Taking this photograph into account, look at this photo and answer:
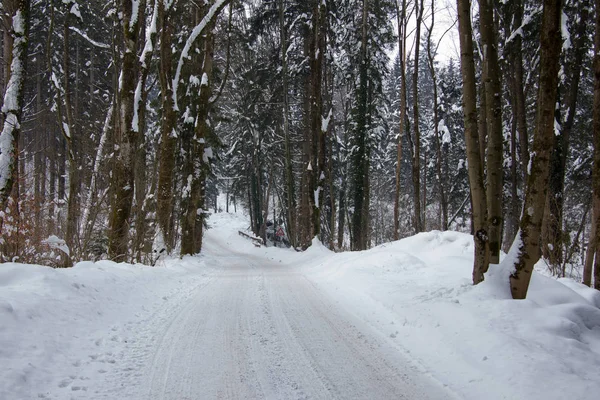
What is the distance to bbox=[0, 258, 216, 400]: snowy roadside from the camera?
118 inches

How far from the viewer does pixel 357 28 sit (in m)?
19.6

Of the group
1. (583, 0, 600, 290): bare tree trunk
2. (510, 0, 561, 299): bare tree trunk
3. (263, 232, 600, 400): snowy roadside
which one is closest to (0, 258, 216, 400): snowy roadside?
(263, 232, 600, 400): snowy roadside

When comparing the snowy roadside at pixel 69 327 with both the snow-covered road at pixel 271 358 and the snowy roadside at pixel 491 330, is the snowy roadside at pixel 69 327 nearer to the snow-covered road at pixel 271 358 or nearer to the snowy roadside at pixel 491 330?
the snow-covered road at pixel 271 358

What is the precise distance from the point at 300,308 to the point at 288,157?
14.3 metres

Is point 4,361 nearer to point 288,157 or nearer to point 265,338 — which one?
point 265,338

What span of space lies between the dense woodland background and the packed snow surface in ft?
3.95

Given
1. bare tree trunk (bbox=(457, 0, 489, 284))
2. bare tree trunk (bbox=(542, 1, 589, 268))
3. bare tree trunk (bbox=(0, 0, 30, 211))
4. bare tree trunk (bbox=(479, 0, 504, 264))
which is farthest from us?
bare tree trunk (bbox=(542, 1, 589, 268))

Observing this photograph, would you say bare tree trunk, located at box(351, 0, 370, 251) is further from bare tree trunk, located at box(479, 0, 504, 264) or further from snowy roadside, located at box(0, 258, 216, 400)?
snowy roadside, located at box(0, 258, 216, 400)

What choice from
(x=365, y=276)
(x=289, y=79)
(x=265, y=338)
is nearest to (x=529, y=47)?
(x=365, y=276)

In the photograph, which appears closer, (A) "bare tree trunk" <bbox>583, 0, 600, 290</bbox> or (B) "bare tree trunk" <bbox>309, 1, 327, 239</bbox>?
(A) "bare tree trunk" <bbox>583, 0, 600, 290</bbox>

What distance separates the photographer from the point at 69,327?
4.06 metres

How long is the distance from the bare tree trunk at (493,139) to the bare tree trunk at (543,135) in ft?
3.93

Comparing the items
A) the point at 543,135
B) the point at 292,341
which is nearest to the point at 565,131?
the point at 543,135

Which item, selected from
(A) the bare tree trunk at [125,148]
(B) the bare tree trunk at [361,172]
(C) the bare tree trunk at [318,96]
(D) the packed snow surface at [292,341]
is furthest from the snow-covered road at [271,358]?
(B) the bare tree trunk at [361,172]
